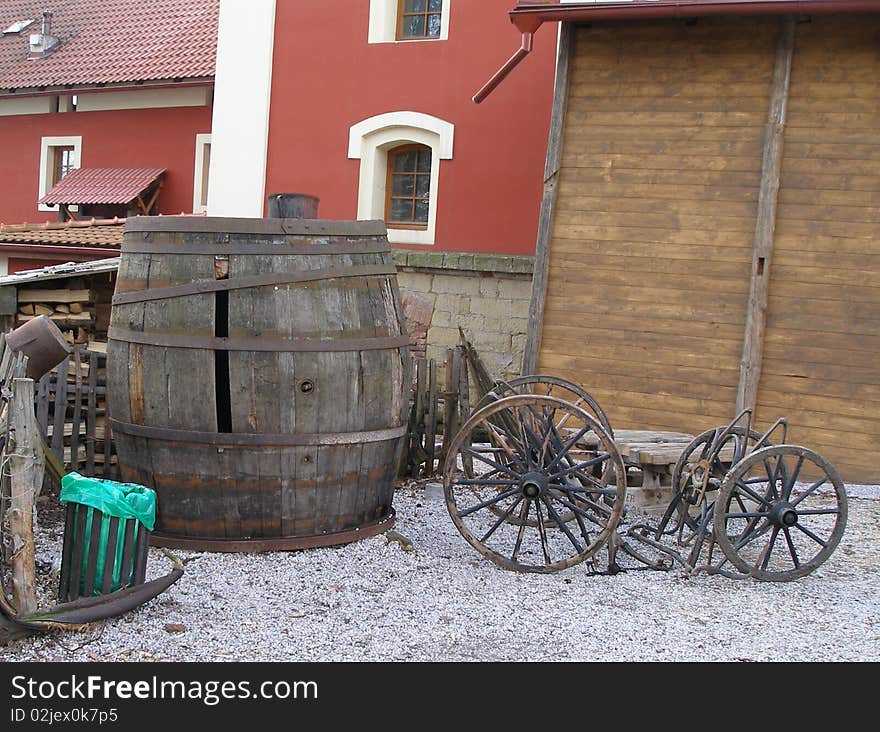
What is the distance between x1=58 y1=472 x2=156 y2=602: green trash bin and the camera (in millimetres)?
4035

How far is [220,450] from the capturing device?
16.0 feet

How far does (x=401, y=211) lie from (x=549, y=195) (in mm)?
3971

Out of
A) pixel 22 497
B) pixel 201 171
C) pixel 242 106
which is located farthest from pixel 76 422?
pixel 201 171

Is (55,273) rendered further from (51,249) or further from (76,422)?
(51,249)

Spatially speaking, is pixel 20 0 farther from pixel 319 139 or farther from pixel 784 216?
pixel 784 216

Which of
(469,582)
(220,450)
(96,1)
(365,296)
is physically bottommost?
(469,582)

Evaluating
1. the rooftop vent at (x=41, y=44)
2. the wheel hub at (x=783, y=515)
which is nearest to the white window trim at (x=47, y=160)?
the rooftop vent at (x=41, y=44)

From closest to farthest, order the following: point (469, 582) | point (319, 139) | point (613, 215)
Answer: point (469, 582), point (613, 215), point (319, 139)

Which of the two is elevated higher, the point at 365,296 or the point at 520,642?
the point at 365,296

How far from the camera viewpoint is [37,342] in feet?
14.0

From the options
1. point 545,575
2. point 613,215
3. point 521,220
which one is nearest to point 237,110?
point 521,220

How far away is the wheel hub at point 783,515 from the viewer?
4918mm

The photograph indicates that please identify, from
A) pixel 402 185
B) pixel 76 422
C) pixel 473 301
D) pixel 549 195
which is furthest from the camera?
pixel 402 185

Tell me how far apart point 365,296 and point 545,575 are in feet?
5.51
